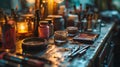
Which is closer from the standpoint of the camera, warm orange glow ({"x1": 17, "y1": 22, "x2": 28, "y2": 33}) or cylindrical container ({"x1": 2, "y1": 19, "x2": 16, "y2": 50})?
cylindrical container ({"x1": 2, "y1": 19, "x2": 16, "y2": 50})

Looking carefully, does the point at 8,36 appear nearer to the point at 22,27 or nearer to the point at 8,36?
the point at 8,36

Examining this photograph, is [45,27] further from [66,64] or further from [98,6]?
[98,6]

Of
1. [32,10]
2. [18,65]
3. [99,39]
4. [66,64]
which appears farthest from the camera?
[32,10]

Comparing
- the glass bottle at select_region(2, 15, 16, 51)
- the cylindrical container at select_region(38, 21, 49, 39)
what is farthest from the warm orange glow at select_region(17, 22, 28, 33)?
the glass bottle at select_region(2, 15, 16, 51)

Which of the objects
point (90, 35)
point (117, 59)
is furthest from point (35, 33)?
point (117, 59)

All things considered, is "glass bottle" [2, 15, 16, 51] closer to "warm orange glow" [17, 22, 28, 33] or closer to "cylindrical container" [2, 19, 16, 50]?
"cylindrical container" [2, 19, 16, 50]

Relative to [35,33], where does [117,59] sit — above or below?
below

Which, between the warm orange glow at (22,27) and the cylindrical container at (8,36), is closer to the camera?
the cylindrical container at (8,36)

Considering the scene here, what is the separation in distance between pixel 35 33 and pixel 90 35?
0.59 m

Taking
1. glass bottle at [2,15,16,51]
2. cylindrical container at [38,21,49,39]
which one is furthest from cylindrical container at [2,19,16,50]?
cylindrical container at [38,21,49,39]

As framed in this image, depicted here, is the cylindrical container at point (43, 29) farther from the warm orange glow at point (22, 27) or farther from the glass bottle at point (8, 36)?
the glass bottle at point (8, 36)

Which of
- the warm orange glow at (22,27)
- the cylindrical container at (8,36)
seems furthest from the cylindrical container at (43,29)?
the cylindrical container at (8,36)

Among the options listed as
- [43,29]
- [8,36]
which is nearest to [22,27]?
[43,29]

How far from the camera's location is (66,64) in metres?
1.48
